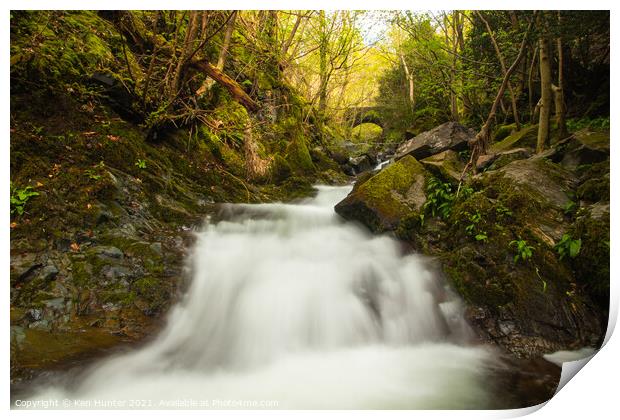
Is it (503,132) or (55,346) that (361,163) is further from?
(55,346)

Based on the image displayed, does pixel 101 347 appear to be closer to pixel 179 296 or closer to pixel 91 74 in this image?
pixel 179 296

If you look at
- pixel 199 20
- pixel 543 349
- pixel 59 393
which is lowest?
pixel 59 393

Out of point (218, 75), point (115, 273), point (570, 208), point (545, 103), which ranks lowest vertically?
point (115, 273)

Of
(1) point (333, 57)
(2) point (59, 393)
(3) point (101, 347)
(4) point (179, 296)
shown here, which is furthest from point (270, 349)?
(1) point (333, 57)

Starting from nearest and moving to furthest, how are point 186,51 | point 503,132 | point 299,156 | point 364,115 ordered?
point 186,51, point 503,132, point 299,156, point 364,115

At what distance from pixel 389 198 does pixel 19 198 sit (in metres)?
3.05

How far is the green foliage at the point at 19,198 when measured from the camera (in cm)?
215

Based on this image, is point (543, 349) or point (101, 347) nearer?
point (101, 347)

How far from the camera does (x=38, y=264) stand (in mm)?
2086

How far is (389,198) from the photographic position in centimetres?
324

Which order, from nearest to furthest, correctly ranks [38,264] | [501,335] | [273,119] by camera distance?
1. [38,264]
2. [501,335]
3. [273,119]

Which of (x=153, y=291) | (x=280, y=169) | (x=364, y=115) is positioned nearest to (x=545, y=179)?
(x=153, y=291)

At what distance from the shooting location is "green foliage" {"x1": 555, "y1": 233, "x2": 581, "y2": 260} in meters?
2.24

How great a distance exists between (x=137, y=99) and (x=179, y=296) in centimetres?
216
